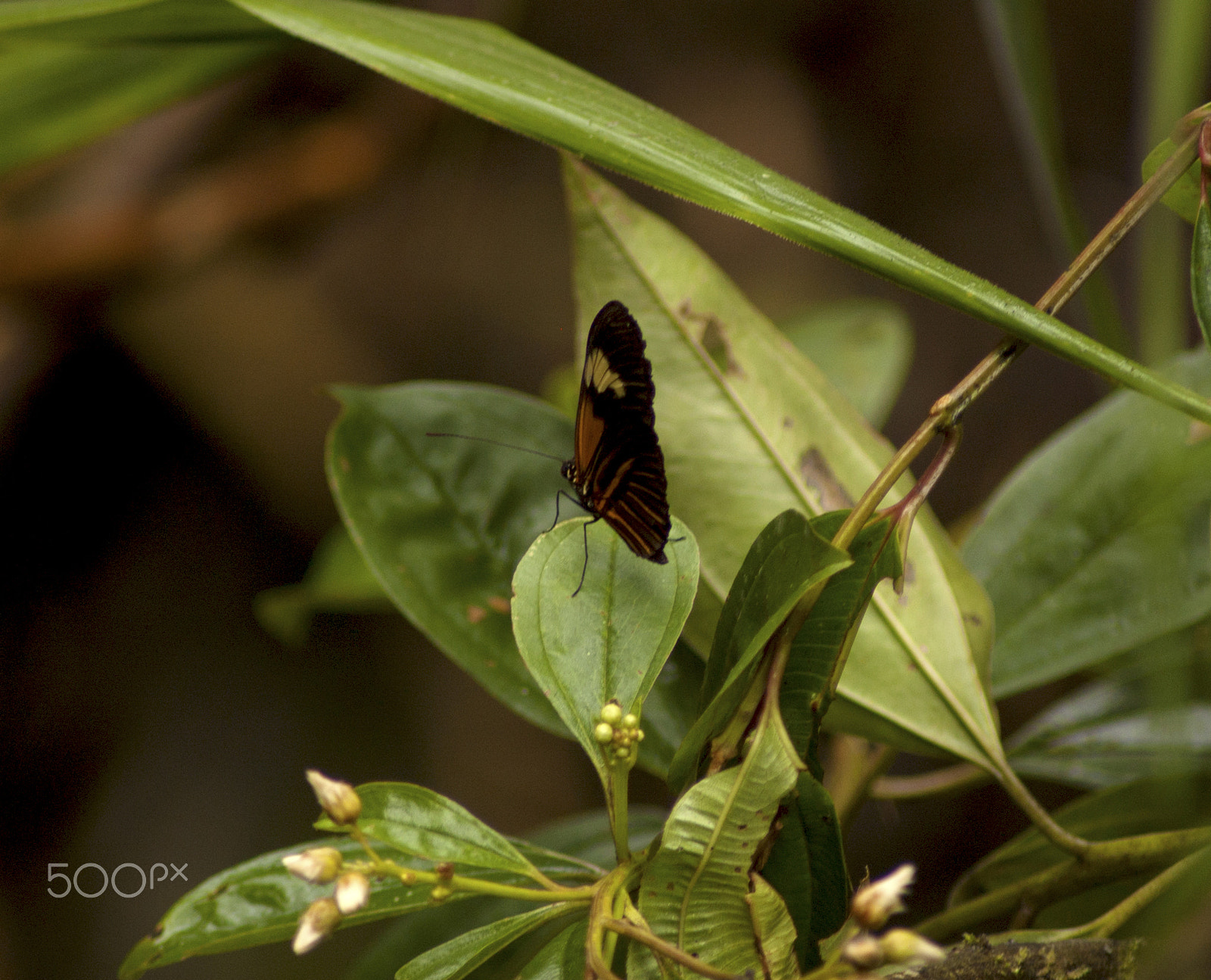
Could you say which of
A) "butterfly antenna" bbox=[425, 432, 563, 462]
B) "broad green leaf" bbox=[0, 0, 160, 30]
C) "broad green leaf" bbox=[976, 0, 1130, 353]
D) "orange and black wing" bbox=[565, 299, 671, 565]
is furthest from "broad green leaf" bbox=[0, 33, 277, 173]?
"broad green leaf" bbox=[976, 0, 1130, 353]

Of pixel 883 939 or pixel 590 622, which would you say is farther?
pixel 590 622

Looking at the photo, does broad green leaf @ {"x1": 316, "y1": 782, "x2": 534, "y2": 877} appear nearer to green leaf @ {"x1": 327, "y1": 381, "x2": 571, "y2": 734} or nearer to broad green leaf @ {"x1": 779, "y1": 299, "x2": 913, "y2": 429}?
green leaf @ {"x1": 327, "y1": 381, "x2": 571, "y2": 734}

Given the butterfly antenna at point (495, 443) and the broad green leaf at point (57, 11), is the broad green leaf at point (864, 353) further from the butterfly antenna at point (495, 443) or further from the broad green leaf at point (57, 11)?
the broad green leaf at point (57, 11)

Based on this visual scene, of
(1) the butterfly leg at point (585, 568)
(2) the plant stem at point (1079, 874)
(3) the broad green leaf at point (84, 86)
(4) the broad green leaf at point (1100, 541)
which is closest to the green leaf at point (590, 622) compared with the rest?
(1) the butterfly leg at point (585, 568)

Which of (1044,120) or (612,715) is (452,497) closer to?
(612,715)

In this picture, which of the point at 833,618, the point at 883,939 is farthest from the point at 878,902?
the point at 833,618

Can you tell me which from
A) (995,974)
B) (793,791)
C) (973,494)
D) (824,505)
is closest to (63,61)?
(824,505)

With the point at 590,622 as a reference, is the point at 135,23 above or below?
above
